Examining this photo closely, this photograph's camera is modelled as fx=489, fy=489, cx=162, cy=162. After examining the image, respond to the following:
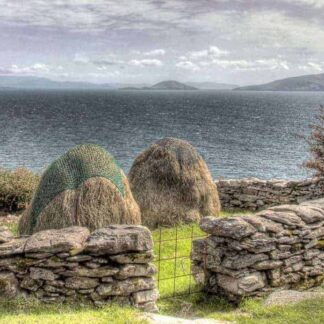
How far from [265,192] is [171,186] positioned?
5455mm

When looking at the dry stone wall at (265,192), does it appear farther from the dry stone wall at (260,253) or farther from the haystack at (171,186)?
the dry stone wall at (260,253)

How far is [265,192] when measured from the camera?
2203cm

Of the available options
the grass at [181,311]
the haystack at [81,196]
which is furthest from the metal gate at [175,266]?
the haystack at [81,196]

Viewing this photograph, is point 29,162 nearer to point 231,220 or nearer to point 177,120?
point 231,220

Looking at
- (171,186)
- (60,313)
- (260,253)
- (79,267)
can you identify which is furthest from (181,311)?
(171,186)

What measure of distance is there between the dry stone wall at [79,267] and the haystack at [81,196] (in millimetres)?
4662

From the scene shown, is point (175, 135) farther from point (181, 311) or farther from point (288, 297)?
point (181, 311)

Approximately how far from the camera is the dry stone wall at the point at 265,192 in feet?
70.7

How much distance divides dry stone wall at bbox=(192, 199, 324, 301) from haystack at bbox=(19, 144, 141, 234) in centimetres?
383

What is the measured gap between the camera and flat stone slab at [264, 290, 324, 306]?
953cm

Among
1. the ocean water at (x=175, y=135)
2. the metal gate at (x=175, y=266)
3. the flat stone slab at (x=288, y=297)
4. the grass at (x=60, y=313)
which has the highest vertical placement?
the grass at (x=60, y=313)

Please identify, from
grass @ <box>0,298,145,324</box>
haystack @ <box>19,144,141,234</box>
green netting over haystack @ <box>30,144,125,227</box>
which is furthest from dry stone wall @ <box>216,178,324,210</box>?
grass @ <box>0,298,145,324</box>

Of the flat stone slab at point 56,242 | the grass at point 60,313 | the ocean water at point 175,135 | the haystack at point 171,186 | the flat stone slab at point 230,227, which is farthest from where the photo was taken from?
the ocean water at point 175,135

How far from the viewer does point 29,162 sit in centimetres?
6000
